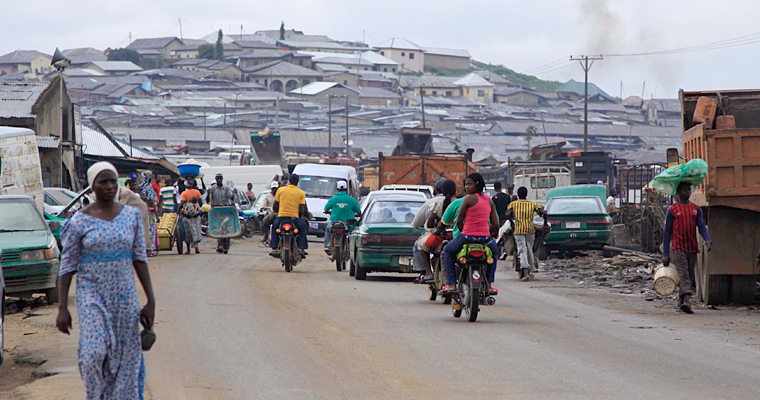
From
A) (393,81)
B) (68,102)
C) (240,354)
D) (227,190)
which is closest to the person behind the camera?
(240,354)

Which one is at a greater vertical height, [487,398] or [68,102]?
[68,102]

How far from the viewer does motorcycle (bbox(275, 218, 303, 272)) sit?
1730 cm

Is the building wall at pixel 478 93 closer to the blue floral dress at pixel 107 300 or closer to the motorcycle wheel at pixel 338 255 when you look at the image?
the motorcycle wheel at pixel 338 255

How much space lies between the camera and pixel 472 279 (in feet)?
34.1

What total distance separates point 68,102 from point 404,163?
14.7 metres

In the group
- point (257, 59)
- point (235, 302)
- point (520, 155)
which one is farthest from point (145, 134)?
point (235, 302)

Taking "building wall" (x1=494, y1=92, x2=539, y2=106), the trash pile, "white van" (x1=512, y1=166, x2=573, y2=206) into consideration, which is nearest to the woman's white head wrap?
the trash pile

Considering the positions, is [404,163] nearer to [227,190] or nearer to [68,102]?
[227,190]

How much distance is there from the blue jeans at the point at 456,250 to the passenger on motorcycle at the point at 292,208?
667 cm

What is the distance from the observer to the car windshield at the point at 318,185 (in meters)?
29.1

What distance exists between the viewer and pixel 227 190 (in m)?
21.8

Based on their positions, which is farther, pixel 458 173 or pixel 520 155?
pixel 520 155

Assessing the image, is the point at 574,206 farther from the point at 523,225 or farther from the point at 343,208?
the point at 343,208

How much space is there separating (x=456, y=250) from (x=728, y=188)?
3677 millimetres
